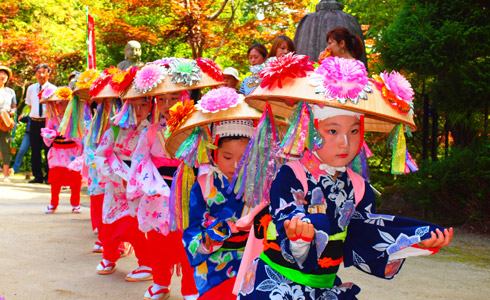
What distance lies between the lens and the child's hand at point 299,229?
2145mm

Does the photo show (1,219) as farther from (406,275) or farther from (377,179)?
(377,179)

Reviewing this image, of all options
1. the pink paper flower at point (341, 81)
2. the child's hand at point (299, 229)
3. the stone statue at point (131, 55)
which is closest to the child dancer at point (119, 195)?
the stone statue at point (131, 55)

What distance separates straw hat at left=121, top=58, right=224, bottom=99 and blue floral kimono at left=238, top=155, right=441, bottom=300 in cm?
196

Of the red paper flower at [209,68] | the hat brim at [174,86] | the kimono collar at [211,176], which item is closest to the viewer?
the kimono collar at [211,176]

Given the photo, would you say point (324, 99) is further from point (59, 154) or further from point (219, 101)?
point (59, 154)

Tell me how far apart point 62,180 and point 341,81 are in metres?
7.55

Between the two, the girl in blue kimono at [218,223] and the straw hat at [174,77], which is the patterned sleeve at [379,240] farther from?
the straw hat at [174,77]

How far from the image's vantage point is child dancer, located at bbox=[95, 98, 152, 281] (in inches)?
208

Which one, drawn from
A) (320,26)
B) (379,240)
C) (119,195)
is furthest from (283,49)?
(379,240)

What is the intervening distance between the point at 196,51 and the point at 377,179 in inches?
215

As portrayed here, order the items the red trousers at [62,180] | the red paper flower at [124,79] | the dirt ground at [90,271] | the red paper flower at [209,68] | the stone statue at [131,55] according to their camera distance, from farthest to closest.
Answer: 1. the red trousers at [62,180]
2. the stone statue at [131,55]
3. the dirt ground at [90,271]
4. the red paper flower at [124,79]
5. the red paper flower at [209,68]

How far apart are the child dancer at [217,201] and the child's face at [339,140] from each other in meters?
0.76

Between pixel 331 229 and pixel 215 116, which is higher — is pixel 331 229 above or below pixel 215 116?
below

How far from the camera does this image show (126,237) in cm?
533
